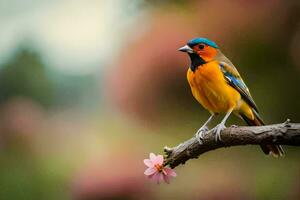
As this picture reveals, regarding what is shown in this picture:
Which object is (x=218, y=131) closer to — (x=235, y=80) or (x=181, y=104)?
(x=235, y=80)

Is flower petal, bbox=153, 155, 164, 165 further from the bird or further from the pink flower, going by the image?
the bird

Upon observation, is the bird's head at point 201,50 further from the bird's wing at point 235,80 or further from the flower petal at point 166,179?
the flower petal at point 166,179

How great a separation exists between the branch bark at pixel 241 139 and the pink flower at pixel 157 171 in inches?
0.9

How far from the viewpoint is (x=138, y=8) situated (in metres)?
3.48

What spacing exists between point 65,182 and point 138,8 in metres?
1.55

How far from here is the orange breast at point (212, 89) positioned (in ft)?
5.13

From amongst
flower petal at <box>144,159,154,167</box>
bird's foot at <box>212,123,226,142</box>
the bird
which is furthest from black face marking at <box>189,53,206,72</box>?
flower petal at <box>144,159,154,167</box>

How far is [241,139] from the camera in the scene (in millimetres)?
1292

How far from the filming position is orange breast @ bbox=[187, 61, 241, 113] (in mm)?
1564

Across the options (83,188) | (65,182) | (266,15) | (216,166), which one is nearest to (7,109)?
(65,182)

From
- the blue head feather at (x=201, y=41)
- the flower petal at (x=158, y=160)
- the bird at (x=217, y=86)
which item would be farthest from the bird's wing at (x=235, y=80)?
the flower petal at (x=158, y=160)

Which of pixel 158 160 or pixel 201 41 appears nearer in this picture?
pixel 158 160

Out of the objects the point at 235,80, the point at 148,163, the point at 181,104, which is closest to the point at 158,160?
the point at 148,163

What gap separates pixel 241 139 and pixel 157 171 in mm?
155
